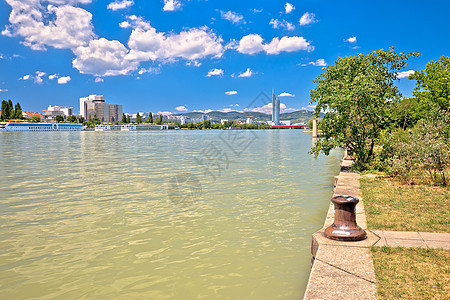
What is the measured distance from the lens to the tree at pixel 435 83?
3397cm

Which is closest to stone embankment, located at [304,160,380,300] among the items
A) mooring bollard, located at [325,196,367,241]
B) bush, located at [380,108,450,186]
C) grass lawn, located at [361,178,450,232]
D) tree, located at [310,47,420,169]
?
mooring bollard, located at [325,196,367,241]

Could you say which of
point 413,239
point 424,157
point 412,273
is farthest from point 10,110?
point 412,273

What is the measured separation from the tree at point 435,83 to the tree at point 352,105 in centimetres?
1681

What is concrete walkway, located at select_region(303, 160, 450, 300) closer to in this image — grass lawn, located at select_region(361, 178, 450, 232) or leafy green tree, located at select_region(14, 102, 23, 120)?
grass lawn, located at select_region(361, 178, 450, 232)

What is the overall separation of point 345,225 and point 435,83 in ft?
125

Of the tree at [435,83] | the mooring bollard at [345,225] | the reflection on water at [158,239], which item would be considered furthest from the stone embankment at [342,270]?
the tree at [435,83]

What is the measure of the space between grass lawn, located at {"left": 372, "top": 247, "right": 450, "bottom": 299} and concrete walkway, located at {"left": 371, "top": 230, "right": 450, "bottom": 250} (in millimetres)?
236

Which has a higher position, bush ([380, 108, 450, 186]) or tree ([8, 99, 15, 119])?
tree ([8, 99, 15, 119])

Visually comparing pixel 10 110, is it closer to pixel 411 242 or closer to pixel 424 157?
pixel 424 157

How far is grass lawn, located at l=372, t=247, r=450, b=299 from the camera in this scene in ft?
14.1

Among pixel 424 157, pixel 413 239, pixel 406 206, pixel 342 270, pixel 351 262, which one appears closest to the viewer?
pixel 342 270

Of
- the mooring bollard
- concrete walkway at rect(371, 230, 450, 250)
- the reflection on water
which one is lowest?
the reflection on water

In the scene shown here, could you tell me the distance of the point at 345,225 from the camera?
251 inches

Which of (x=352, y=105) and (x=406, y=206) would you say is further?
(x=352, y=105)
